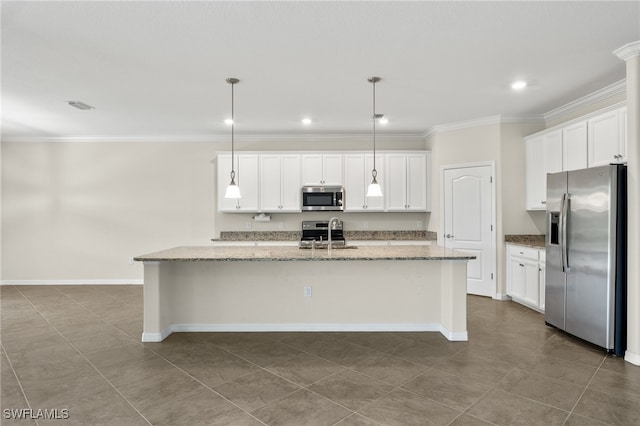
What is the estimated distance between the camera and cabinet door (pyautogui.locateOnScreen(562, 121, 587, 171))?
4109 millimetres

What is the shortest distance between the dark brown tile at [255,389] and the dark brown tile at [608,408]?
1.90 m

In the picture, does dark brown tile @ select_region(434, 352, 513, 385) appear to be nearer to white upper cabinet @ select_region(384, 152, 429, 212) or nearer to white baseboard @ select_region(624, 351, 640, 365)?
Result: white baseboard @ select_region(624, 351, 640, 365)

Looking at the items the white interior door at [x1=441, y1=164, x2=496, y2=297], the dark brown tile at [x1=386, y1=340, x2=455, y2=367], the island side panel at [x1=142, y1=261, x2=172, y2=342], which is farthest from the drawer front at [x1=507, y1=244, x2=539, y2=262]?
the island side panel at [x1=142, y1=261, x2=172, y2=342]

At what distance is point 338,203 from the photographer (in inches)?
238

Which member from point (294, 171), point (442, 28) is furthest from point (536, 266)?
point (294, 171)

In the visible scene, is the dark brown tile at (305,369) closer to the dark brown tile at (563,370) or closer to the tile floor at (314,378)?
the tile floor at (314,378)

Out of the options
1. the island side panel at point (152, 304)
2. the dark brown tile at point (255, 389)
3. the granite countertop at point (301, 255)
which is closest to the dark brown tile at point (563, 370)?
the granite countertop at point (301, 255)

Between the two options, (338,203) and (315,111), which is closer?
(315,111)

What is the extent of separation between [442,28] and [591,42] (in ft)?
4.37

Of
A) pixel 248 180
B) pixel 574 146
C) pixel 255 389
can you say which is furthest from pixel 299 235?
pixel 574 146

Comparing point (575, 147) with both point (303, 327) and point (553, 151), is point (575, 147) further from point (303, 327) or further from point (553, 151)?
point (303, 327)

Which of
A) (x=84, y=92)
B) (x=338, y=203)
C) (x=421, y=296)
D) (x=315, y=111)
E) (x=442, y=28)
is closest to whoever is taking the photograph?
(x=442, y=28)

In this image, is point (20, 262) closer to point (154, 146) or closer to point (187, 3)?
point (154, 146)

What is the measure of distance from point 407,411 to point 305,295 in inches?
69.7
